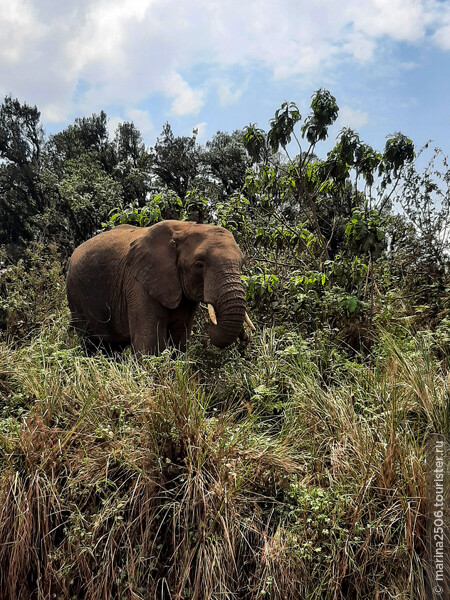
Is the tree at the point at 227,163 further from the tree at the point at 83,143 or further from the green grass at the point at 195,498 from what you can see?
the green grass at the point at 195,498

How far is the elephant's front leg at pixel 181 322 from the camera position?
19.6 feet

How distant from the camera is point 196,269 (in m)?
5.52

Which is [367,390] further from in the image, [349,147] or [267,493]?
[349,147]

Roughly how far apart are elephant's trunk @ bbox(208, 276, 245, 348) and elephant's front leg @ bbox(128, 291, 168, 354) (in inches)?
28.2

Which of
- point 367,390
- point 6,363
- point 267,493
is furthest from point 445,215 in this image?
point 6,363

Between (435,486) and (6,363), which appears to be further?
(6,363)

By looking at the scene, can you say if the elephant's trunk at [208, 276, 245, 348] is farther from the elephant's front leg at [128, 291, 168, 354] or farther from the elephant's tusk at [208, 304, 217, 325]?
the elephant's front leg at [128, 291, 168, 354]

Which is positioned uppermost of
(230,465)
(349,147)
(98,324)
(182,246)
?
(349,147)

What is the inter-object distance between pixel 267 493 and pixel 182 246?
283 centimetres

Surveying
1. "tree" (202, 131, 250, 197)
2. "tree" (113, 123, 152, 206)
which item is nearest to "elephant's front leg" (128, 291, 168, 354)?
"tree" (113, 123, 152, 206)

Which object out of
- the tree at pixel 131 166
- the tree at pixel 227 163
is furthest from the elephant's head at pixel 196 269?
the tree at pixel 227 163

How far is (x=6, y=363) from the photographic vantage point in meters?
5.27

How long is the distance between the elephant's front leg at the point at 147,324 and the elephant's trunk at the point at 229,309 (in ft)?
2.35

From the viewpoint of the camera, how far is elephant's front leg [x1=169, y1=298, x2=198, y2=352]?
5962mm
